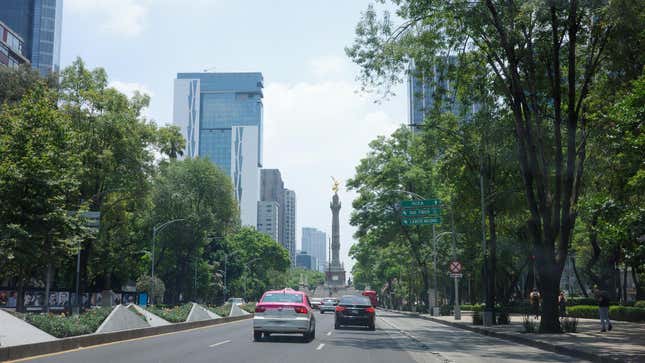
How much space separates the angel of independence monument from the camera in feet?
416

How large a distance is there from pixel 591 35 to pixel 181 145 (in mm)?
36739

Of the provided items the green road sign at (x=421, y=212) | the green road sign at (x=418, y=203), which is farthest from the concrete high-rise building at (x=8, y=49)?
the green road sign at (x=421, y=212)

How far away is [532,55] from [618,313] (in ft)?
58.0

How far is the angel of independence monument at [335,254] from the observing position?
126812 mm

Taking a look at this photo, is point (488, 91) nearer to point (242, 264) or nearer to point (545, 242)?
point (545, 242)

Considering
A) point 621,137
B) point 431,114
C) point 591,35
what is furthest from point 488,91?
point 621,137

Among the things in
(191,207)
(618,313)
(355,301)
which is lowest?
(618,313)

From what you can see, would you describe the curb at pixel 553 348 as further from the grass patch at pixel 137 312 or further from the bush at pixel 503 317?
the grass patch at pixel 137 312

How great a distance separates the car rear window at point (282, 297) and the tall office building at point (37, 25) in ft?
439

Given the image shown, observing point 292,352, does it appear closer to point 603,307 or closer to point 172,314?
point 172,314

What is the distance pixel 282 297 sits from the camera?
19906mm

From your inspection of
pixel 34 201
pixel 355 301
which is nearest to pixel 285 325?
pixel 355 301

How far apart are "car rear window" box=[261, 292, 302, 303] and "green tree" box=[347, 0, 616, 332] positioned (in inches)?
401

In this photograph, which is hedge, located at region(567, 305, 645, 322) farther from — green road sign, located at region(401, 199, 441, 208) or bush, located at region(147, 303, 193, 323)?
bush, located at region(147, 303, 193, 323)
